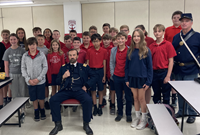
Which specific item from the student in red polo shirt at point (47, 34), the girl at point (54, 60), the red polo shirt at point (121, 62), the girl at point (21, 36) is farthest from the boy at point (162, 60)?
the girl at point (21, 36)

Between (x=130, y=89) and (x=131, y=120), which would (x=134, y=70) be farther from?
(x=131, y=120)

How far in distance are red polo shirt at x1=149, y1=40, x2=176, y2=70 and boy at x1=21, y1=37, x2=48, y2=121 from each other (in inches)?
68.1

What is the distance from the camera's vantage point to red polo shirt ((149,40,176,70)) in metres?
2.43

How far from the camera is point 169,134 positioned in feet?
5.80

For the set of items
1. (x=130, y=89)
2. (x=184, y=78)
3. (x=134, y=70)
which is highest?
(x=134, y=70)

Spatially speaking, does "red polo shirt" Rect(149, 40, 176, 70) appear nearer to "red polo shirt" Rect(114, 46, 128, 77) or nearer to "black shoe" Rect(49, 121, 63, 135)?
"red polo shirt" Rect(114, 46, 128, 77)

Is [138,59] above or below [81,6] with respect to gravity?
below

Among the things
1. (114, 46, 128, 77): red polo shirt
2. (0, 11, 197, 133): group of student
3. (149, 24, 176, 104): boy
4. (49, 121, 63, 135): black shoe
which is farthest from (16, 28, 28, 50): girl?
(149, 24, 176, 104): boy

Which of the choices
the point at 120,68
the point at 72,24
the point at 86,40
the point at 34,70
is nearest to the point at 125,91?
the point at 120,68

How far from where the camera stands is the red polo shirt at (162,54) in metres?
2.43

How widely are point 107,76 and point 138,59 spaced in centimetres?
91

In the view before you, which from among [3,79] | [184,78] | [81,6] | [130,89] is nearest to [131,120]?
[130,89]

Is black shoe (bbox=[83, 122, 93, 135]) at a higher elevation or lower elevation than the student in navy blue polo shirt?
lower

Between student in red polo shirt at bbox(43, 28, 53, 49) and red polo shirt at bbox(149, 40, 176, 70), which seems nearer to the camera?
red polo shirt at bbox(149, 40, 176, 70)
